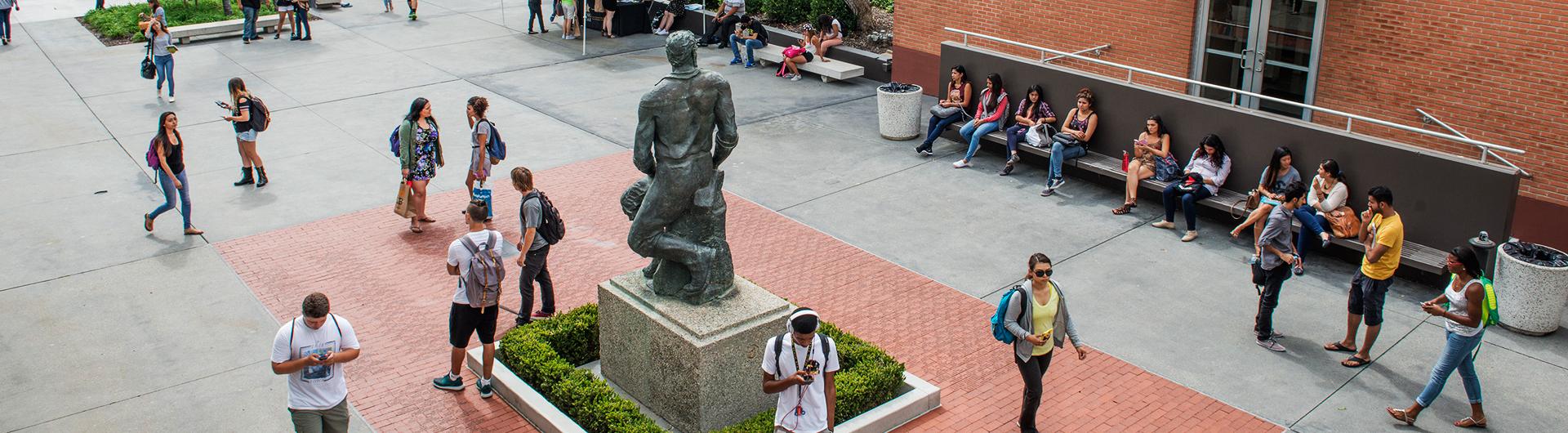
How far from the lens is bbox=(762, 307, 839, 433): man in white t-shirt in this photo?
24.0ft

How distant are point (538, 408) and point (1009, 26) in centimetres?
1096

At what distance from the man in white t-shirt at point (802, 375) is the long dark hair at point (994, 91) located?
856cm

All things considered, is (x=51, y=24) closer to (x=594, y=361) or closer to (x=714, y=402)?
(x=594, y=361)

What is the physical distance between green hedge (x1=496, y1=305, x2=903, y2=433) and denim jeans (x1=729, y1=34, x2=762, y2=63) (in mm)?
11903

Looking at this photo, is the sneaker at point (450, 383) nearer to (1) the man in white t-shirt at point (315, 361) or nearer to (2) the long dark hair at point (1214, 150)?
(1) the man in white t-shirt at point (315, 361)

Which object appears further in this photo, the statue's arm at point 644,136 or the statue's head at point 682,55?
the statue's arm at point 644,136

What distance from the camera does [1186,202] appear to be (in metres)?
13.0

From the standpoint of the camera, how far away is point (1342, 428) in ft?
29.6

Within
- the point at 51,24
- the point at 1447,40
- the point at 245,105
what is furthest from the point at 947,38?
the point at 51,24

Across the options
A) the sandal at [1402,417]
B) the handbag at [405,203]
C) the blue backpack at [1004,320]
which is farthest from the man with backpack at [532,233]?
the sandal at [1402,417]

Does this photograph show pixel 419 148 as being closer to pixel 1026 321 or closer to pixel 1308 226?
pixel 1026 321

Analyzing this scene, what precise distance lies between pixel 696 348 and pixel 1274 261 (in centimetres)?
501

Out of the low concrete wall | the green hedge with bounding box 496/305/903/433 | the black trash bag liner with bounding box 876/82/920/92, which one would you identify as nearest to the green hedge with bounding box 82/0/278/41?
the black trash bag liner with bounding box 876/82/920/92

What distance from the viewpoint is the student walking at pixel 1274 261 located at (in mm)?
9945
